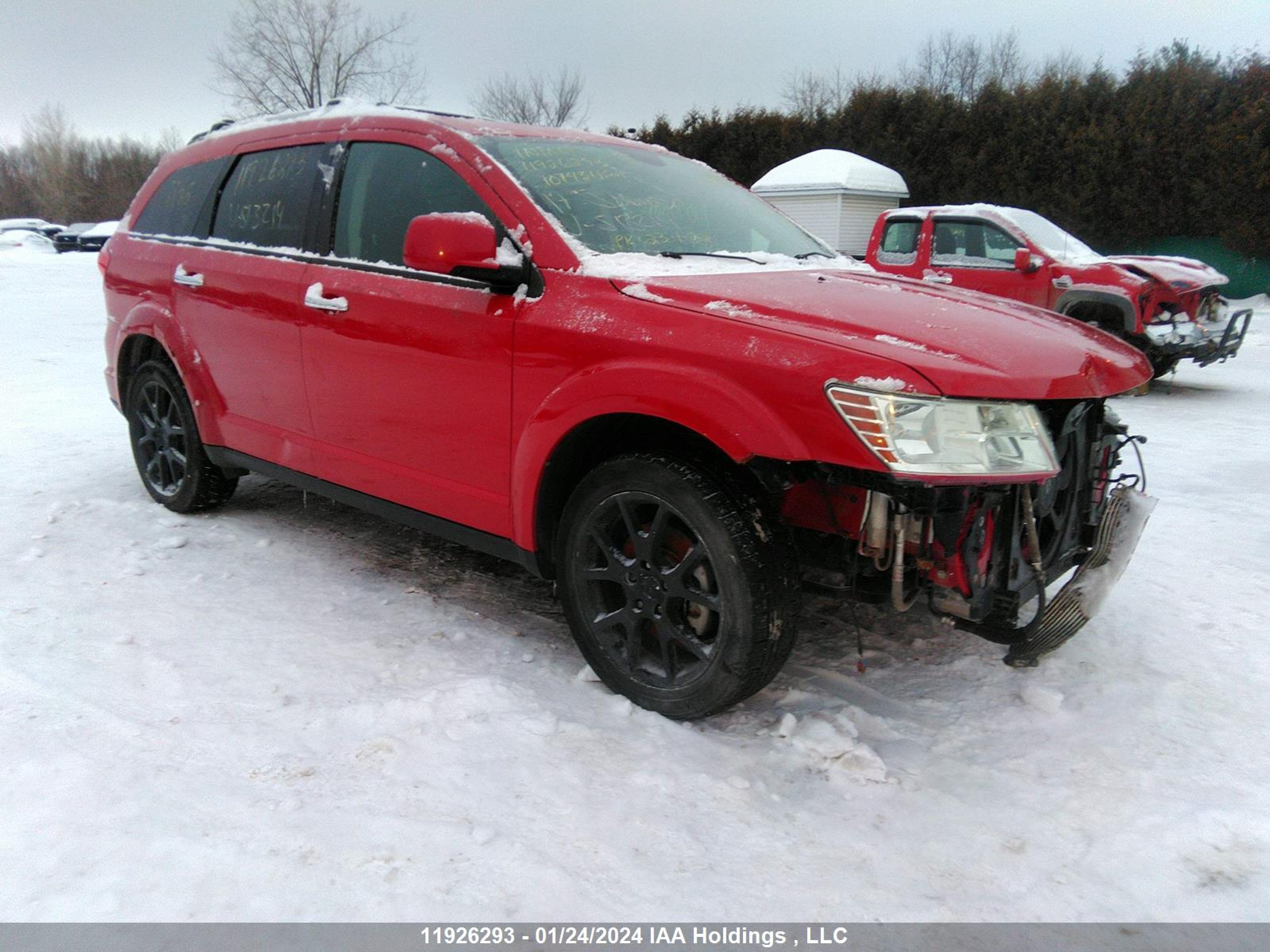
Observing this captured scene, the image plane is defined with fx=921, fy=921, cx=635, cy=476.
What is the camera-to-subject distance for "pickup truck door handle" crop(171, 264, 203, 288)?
4195mm

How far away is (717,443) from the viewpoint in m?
2.48

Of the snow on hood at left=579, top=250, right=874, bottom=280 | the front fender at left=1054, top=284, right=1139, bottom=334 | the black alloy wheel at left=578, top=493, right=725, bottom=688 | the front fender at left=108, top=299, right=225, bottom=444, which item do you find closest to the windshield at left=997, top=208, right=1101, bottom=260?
the front fender at left=1054, top=284, right=1139, bottom=334

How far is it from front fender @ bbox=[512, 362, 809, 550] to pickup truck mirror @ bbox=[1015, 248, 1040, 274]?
762 cm

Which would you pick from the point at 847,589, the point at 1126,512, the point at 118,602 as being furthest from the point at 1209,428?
the point at 118,602

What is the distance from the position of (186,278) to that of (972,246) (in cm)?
789

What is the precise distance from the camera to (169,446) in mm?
4629

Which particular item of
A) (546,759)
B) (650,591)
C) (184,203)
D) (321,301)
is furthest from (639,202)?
(184,203)

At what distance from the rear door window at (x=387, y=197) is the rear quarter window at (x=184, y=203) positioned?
1155 millimetres

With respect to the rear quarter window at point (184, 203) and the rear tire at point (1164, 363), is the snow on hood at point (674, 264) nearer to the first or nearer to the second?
the rear quarter window at point (184, 203)

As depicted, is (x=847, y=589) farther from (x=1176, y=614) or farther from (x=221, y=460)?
(x=221, y=460)

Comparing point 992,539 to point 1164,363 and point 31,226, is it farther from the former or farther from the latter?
point 31,226

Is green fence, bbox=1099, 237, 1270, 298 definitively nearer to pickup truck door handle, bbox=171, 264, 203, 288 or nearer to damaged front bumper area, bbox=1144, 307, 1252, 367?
damaged front bumper area, bbox=1144, 307, 1252, 367

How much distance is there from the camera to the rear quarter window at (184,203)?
438 cm

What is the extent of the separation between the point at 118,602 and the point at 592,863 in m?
2.34
